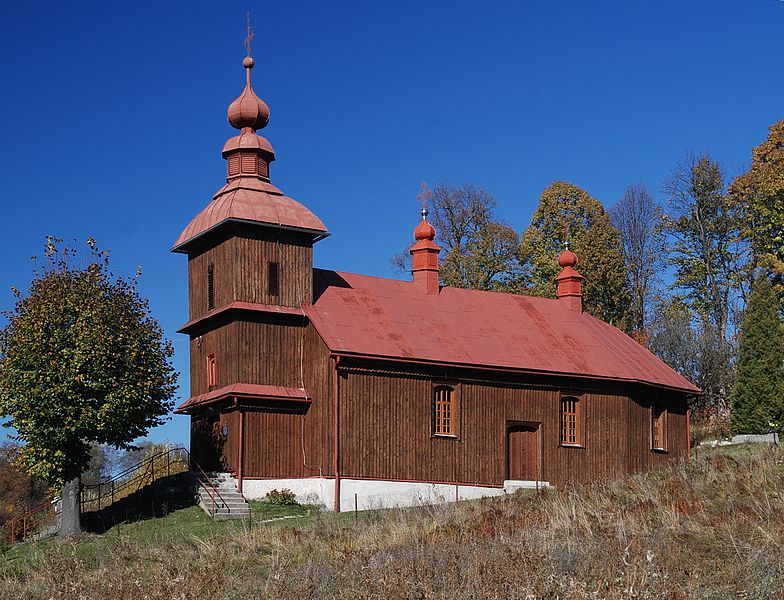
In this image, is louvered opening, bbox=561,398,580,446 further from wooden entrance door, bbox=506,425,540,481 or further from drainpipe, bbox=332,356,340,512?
drainpipe, bbox=332,356,340,512

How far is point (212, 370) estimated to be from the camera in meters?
31.5

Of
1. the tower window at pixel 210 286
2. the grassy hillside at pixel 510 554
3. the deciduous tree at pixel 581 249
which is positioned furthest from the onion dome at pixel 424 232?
the grassy hillside at pixel 510 554

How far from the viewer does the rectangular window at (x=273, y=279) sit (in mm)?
30938

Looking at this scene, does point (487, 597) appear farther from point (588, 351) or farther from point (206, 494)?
point (588, 351)

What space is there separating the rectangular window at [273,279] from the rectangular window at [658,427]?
13143 mm

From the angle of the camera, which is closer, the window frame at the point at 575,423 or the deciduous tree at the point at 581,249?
the window frame at the point at 575,423

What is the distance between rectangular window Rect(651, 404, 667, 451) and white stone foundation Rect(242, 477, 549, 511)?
9109mm

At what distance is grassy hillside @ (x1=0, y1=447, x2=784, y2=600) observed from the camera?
12.2 meters

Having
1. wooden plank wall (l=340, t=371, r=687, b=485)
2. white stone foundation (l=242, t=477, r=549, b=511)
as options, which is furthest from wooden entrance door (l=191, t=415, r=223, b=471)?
wooden plank wall (l=340, t=371, r=687, b=485)

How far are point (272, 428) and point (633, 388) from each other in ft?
38.8

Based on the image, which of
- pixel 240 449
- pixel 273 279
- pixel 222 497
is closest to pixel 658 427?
pixel 273 279

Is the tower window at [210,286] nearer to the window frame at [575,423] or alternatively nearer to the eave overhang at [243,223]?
the eave overhang at [243,223]

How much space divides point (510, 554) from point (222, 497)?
16038 millimetres

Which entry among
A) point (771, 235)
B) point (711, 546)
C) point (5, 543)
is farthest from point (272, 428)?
point (771, 235)
